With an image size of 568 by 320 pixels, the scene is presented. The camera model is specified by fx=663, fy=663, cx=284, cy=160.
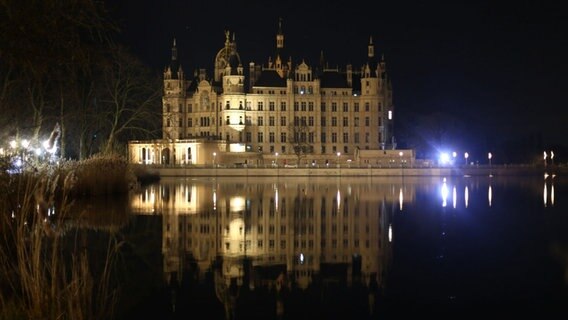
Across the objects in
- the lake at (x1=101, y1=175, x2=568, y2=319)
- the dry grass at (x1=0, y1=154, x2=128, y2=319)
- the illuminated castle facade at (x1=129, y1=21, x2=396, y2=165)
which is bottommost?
the lake at (x1=101, y1=175, x2=568, y2=319)

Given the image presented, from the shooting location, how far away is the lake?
931 cm

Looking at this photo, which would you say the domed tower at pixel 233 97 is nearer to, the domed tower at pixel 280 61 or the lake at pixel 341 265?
the domed tower at pixel 280 61

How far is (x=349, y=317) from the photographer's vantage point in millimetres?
8773

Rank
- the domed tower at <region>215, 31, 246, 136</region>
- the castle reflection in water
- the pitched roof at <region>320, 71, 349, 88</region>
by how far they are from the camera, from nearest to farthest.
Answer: the castle reflection in water → the domed tower at <region>215, 31, 246, 136</region> → the pitched roof at <region>320, 71, 349, 88</region>

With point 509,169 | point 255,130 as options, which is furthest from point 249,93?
point 509,169

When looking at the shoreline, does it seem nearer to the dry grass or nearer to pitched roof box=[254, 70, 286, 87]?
pitched roof box=[254, 70, 286, 87]

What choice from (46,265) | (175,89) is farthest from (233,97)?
(46,265)

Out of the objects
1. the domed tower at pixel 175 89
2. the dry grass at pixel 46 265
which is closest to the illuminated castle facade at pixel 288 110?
the domed tower at pixel 175 89

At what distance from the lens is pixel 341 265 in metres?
12.4

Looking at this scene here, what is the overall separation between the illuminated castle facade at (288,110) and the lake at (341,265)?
65.0 metres

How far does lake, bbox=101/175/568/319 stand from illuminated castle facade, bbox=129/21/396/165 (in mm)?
65007

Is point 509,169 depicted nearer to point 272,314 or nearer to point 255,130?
point 255,130

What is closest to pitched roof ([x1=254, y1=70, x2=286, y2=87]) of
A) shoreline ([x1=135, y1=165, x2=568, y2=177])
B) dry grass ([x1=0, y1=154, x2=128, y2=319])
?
shoreline ([x1=135, y1=165, x2=568, y2=177])

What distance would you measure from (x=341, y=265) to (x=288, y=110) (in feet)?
254
